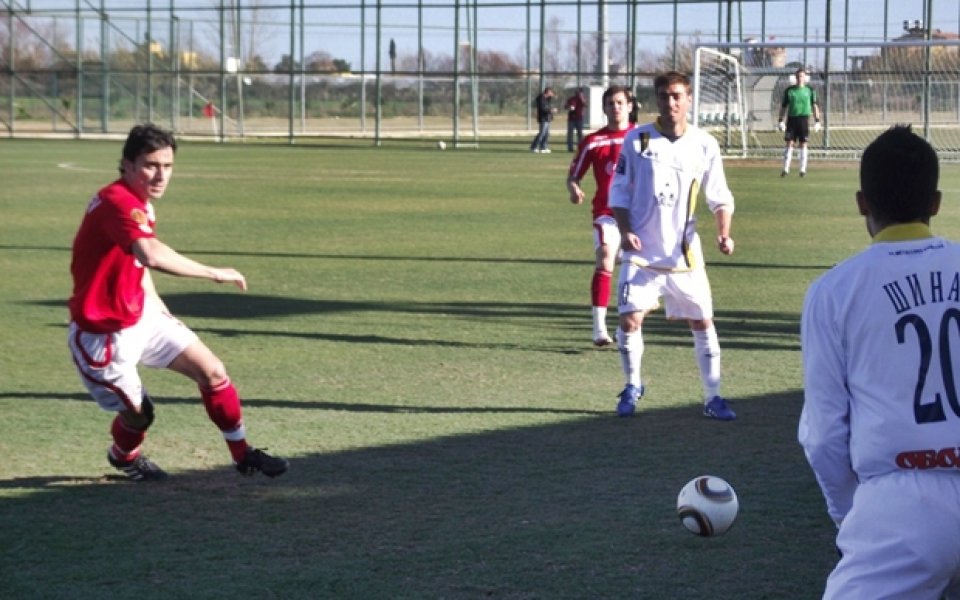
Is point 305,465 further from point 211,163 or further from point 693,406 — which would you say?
point 211,163

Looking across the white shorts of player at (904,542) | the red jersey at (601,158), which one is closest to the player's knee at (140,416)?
the white shorts of player at (904,542)

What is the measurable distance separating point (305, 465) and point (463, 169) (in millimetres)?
28607

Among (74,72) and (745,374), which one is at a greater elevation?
(74,72)

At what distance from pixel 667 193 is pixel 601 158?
107 inches

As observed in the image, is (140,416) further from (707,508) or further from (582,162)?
(582,162)

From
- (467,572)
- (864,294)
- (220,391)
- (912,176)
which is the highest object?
(912,176)

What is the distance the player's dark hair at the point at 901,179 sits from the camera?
3562mm

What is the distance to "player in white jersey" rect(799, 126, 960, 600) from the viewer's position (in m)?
3.38

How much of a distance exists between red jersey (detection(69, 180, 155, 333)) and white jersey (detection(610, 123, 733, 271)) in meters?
3.17

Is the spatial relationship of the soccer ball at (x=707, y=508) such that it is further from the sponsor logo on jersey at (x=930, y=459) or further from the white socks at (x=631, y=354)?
the white socks at (x=631, y=354)

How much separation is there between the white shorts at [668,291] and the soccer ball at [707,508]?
3.49 metres

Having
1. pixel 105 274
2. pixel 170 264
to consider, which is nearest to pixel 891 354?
pixel 170 264

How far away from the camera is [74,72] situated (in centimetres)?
5722

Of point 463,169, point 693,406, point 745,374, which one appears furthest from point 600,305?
point 463,169
